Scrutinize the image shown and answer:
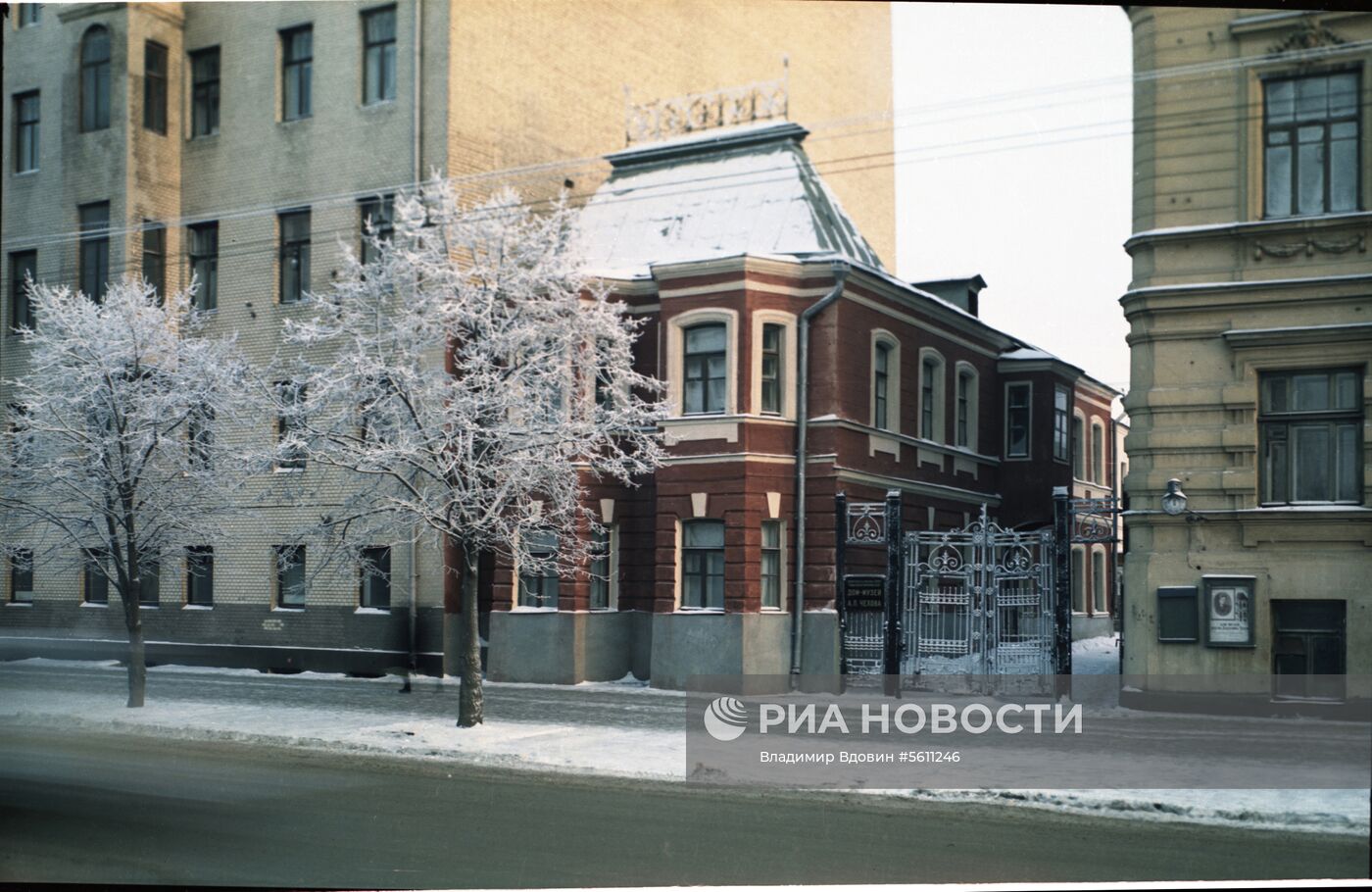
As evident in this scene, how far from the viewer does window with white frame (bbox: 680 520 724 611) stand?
1334 cm

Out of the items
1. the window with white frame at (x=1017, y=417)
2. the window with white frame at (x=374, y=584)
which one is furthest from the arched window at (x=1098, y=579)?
the window with white frame at (x=374, y=584)

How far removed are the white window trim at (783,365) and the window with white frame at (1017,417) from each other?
1996mm

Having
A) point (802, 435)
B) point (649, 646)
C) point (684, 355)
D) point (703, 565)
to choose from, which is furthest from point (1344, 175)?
point (649, 646)

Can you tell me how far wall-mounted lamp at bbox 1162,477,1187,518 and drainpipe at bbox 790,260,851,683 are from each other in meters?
3.26

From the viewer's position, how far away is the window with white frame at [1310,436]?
10852 millimetres

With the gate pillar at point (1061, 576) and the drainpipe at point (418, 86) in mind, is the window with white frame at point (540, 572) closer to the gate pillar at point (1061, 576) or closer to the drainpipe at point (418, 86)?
the drainpipe at point (418, 86)

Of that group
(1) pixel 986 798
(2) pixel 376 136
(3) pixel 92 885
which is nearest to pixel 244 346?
(2) pixel 376 136

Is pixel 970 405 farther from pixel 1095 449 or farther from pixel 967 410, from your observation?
pixel 1095 449

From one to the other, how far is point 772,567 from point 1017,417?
259 cm

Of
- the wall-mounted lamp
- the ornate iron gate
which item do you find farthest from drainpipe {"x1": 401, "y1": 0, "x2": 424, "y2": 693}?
the wall-mounted lamp

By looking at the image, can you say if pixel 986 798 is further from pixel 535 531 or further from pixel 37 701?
pixel 37 701

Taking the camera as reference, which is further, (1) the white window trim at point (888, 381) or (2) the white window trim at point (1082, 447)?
(1) the white window trim at point (888, 381)

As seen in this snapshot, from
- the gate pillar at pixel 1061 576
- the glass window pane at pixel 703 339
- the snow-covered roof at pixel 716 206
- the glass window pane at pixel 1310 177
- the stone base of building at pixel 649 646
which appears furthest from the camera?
the snow-covered roof at pixel 716 206

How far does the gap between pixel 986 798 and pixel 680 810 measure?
2.15 m
